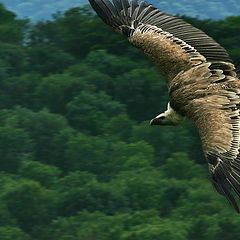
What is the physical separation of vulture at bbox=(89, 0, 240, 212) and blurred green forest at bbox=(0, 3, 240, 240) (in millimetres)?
41280

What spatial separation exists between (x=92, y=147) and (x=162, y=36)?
57703mm

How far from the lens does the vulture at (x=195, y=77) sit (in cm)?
1200

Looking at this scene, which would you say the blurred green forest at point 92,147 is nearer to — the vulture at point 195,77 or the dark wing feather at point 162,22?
the dark wing feather at point 162,22

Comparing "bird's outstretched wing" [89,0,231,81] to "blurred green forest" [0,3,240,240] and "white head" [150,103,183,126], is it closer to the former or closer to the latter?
"white head" [150,103,183,126]

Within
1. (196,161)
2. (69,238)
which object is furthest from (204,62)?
(196,161)

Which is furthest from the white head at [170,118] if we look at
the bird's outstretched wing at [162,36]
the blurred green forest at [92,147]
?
the blurred green forest at [92,147]

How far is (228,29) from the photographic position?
8438 centimetres

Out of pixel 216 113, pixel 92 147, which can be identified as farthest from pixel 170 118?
pixel 92 147

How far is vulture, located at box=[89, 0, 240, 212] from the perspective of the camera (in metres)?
12.0

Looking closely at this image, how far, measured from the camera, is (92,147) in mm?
72688

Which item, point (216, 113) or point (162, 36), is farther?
point (162, 36)

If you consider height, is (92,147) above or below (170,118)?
below

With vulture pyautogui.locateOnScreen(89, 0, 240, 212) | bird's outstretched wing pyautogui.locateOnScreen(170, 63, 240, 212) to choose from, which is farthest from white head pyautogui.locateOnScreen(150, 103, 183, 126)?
bird's outstretched wing pyautogui.locateOnScreen(170, 63, 240, 212)

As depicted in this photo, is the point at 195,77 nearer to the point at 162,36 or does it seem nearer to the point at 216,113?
the point at 216,113
